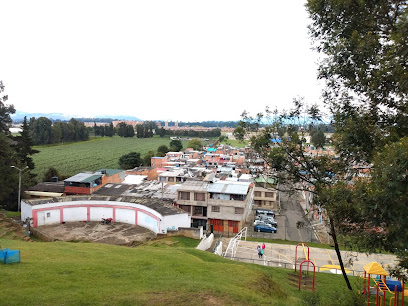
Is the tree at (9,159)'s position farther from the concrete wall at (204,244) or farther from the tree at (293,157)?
the tree at (293,157)

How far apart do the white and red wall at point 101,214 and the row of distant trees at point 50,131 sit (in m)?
62.9

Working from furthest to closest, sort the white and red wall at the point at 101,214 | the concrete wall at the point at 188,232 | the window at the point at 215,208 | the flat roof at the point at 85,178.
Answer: the flat roof at the point at 85,178 < the window at the point at 215,208 < the white and red wall at the point at 101,214 < the concrete wall at the point at 188,232

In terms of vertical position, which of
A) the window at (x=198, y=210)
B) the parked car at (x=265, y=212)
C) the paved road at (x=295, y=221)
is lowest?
the paved road at (x=295, y=221)

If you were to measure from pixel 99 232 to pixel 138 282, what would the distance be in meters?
14.3

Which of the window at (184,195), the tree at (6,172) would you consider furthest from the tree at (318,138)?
the tree at (6,172)

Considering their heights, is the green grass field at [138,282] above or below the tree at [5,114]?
below

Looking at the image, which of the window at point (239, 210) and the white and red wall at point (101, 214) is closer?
the white and red wall at point (101, 214)

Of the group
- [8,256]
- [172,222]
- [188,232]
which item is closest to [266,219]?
[188,232]

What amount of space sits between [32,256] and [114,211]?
1330cm

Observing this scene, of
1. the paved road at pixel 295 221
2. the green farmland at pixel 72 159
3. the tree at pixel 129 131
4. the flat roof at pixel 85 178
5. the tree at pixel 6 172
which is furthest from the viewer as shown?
the tree at pixel 129 131

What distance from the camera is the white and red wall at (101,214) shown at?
2288 centimetres

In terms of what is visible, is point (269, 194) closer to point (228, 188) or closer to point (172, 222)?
point (228, 188)

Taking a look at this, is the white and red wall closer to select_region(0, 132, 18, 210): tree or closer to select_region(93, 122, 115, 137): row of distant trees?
select_region(0, 132, 18, 210): tree

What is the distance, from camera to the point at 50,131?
3492 inches
